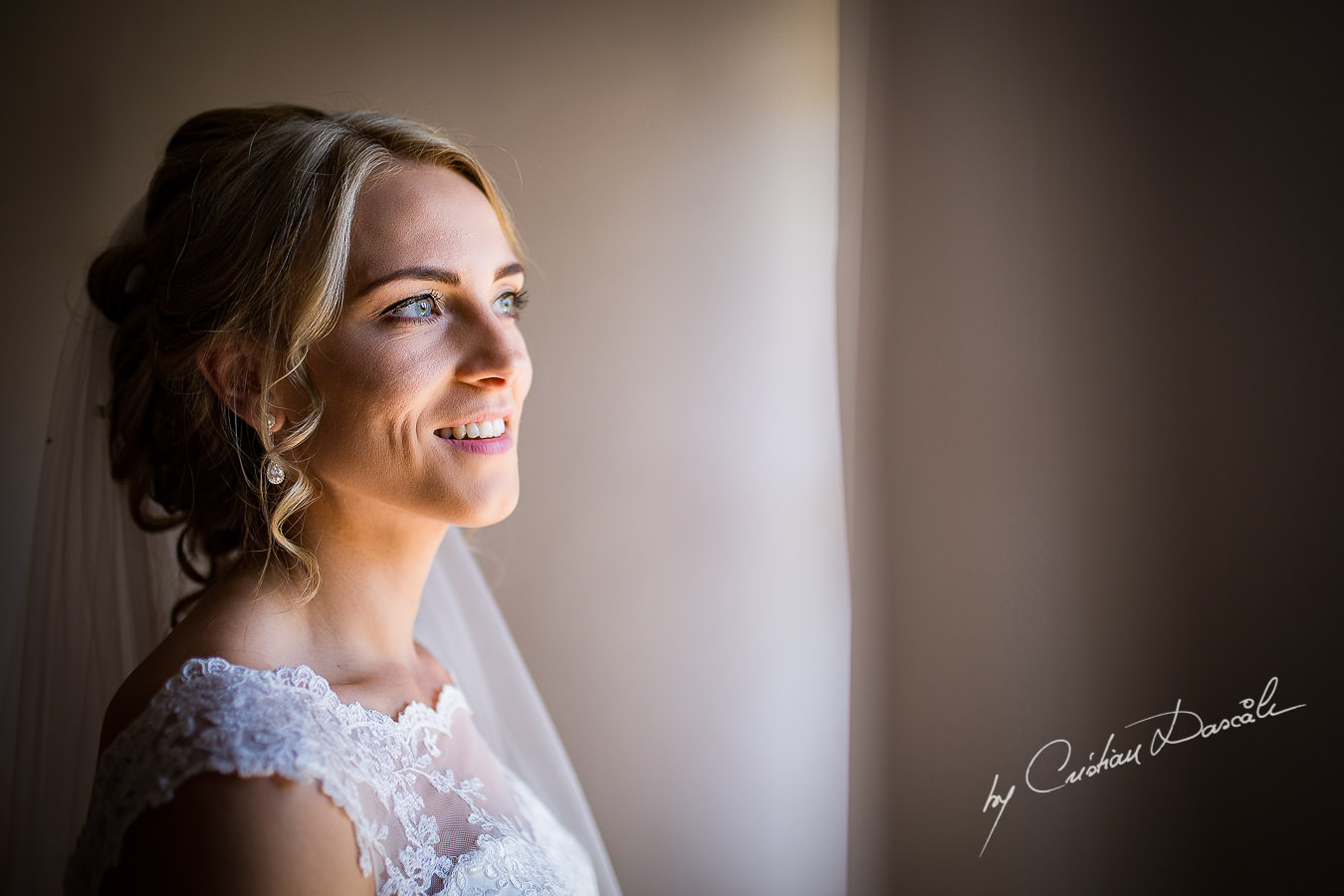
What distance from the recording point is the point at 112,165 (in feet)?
4.80

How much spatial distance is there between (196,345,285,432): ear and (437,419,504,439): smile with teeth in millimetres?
223

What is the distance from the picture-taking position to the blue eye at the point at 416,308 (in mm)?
1067

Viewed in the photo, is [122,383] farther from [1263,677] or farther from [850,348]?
[1263,677]

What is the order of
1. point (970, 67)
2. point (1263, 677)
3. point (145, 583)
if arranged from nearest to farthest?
point (1263, 677), point (970, 67), point (145, 583)

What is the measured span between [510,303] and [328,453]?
38 centimetres

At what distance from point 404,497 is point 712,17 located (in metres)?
1.13

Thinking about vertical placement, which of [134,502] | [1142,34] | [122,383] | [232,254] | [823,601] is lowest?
[823,601]

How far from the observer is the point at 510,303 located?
128 cm

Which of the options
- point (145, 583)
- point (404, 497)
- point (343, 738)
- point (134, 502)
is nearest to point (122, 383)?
point (134, 502)

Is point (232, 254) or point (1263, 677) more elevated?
point (232, 254)
